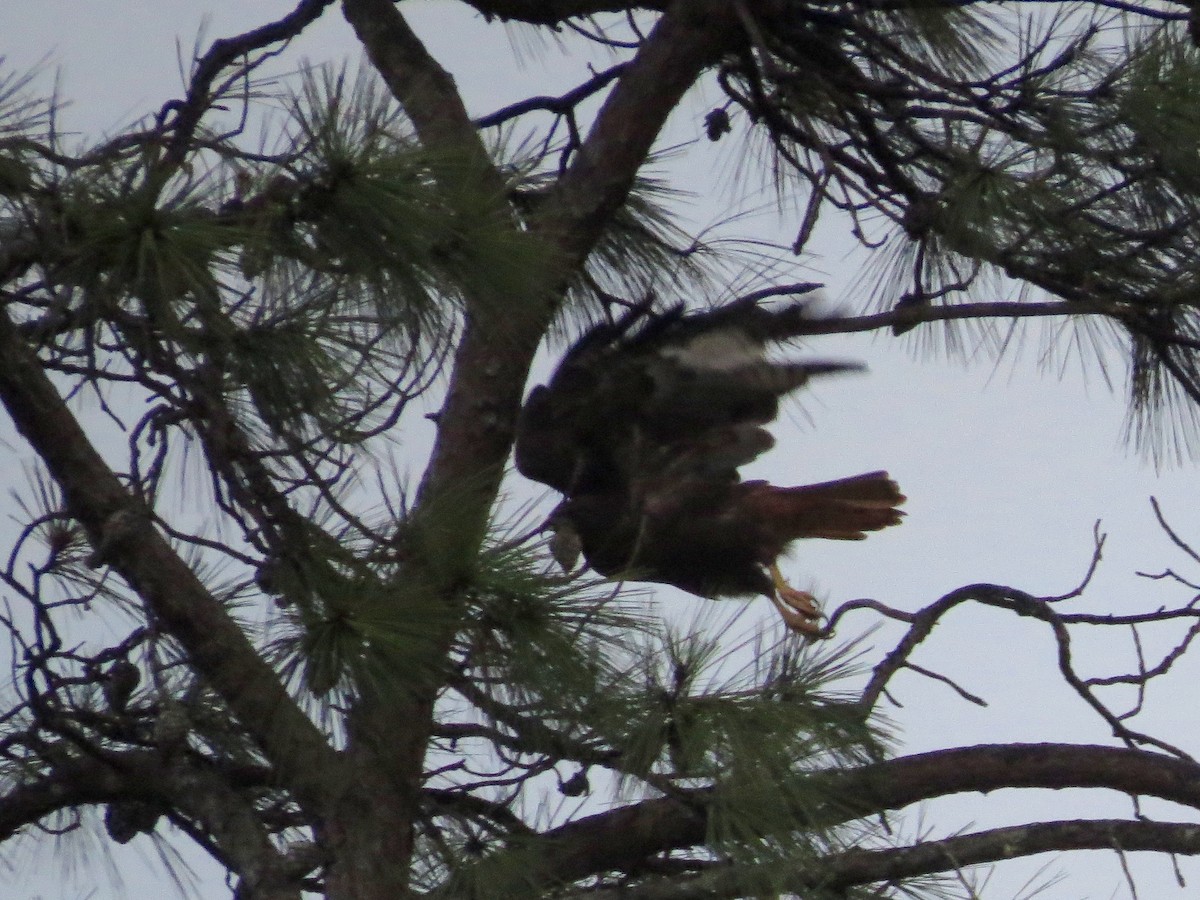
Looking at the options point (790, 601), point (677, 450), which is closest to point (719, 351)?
point (677, 450)

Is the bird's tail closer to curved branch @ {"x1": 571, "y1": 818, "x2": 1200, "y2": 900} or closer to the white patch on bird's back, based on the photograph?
the white patch on bird's back

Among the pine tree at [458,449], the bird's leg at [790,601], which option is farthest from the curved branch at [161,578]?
the bird's leg at [790,601]

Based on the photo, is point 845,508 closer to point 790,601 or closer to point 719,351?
point 790,601

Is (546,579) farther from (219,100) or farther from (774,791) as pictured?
(219,100)

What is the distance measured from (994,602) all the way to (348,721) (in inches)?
31.0

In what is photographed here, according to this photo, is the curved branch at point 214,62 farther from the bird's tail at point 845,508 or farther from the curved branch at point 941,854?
the bird's tail at point 845,508

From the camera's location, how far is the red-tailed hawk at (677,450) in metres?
1.90

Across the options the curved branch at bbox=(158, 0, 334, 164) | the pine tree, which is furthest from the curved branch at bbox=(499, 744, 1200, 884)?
the curved branch at bbox=(158, 0, 334, 164)

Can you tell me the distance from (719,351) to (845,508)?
0.62m

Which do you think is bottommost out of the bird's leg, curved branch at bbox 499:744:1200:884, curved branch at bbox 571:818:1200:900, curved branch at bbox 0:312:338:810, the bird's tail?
curved branch at bbox 571:818:1200:900

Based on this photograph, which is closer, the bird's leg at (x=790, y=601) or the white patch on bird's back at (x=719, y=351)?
the white patch on bird's back at (x=719, y=351)

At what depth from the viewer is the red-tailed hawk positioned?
6.24 ft

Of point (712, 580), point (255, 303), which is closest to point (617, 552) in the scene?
point (712, 580)

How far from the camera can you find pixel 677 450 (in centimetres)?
212
